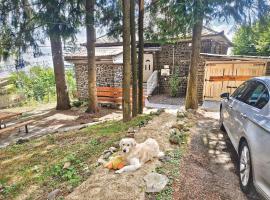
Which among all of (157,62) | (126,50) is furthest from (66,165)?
(157,62)

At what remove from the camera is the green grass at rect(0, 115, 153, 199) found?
146 inches

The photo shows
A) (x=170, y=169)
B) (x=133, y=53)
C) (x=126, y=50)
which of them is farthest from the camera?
(x=133, y=53)

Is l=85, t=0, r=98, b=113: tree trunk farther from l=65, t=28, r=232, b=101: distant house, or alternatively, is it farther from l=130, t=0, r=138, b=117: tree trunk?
l=65, t=28, r=232, b=101: distant house

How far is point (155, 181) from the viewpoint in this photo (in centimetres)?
311

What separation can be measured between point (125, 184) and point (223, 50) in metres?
18.1

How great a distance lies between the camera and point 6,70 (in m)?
20.9

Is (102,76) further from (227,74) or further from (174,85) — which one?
(227,74)

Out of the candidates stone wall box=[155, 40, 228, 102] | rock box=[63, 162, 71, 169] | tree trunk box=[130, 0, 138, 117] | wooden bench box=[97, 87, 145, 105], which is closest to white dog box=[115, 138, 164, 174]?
rock box=[63, 162, 71, 169]

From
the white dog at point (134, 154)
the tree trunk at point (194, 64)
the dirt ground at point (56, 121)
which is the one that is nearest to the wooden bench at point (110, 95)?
the dirt ground at point (56, 121)

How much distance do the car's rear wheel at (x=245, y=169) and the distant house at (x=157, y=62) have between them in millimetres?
11550

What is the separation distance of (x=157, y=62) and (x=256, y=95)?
12.8 metres

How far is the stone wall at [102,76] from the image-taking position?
14758mm

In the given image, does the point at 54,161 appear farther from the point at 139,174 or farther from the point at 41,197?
the point at 139,174

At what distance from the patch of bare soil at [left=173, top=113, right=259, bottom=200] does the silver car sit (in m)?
0.28
